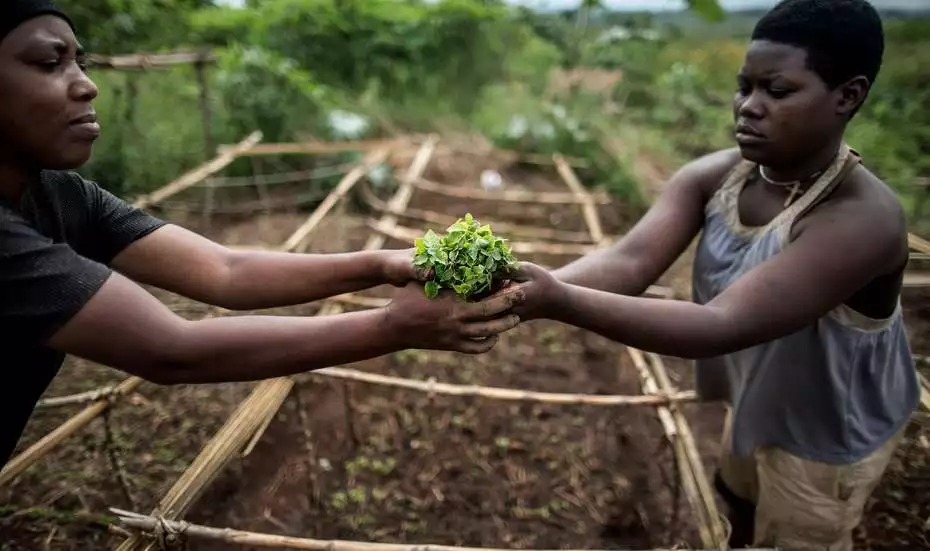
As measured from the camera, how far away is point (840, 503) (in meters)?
2.04

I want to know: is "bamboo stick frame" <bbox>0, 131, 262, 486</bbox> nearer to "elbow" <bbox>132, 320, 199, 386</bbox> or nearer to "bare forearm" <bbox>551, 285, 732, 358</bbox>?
"elbow" <bbox>132, 320, 199, 386</bbox>

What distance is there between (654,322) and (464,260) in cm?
51

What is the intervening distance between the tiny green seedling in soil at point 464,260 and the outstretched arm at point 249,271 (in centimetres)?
10

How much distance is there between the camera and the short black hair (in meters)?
1.69

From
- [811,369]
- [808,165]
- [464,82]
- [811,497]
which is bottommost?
[811,497]

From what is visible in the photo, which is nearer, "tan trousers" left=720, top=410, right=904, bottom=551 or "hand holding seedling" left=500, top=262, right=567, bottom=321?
"hand holding seedling" left=500, top=262, right=567, bottom=321

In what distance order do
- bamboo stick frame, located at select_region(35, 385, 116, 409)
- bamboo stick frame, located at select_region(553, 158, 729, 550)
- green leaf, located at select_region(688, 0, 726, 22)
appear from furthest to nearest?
green leaf, located at select_region(688, 0, 726, 22), bamboo stick frame, located at select_region(35, 385, 116, 409), bamboo stick frame, located at select_region(553, 158, 729, 550)

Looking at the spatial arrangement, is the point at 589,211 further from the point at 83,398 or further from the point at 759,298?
the point at 83,398

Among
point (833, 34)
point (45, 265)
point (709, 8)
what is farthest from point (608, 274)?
point (709, 8)

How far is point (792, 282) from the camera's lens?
1696 millimetres

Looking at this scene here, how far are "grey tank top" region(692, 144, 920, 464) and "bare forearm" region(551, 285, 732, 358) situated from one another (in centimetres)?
31

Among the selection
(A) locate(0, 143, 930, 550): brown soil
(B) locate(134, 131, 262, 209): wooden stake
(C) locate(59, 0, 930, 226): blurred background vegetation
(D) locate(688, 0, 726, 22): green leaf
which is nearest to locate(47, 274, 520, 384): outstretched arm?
(A) locate(0, 143, 930, 550): brown soil

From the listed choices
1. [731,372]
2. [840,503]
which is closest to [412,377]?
[731,372]

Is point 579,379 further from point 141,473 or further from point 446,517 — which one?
point 141,473
